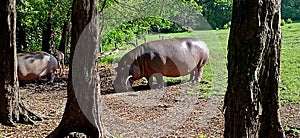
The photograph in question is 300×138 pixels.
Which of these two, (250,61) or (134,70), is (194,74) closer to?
(134,70)

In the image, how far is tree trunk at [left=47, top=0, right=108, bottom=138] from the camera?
509 cm

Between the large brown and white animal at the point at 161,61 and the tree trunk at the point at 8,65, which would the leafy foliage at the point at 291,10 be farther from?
the tree trunk at the point at 8,65

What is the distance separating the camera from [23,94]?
10.2m

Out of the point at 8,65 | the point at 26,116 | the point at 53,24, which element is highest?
the point at 53,24

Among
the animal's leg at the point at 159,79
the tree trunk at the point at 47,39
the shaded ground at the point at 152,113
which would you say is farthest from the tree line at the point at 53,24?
the animal's leg at the point at 159,79

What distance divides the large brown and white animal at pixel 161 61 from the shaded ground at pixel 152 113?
365mm

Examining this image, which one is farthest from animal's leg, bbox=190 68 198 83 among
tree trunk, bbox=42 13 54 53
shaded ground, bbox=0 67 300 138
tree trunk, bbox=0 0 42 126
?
tree trunk, bbox=42 13 54 53

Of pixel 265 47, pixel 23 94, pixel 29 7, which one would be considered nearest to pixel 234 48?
pixel 265 47

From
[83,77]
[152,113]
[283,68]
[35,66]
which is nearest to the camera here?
[83,77]

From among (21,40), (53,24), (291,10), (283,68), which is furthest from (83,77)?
(291,10)

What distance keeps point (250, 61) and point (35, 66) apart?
30.6 feet

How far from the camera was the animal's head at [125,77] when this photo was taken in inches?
388

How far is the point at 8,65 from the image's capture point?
20.9ft

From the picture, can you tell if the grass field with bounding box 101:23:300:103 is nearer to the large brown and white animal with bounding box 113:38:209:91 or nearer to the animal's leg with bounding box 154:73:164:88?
the large brown and white animal with bounding box 113:38:209:91
